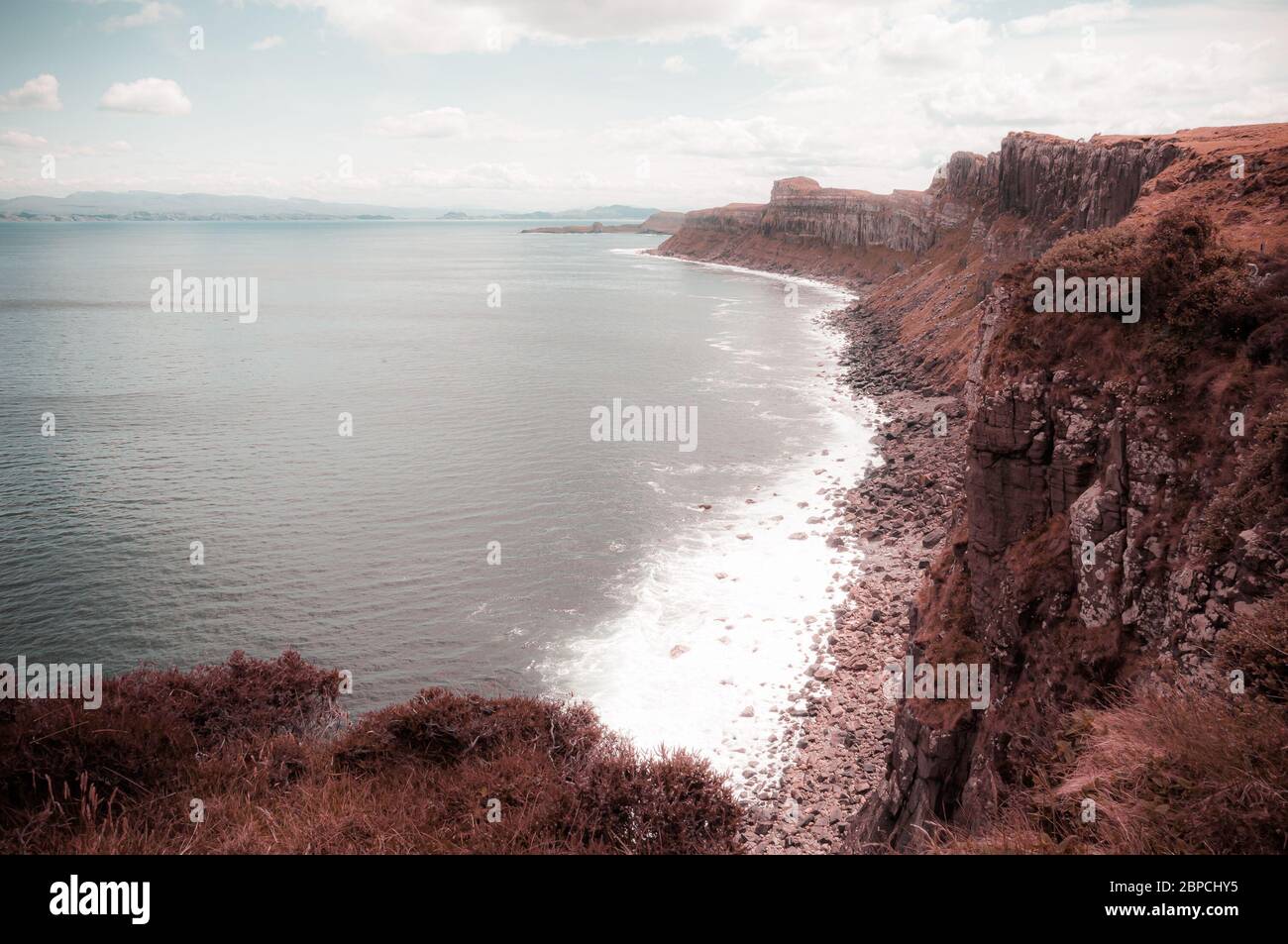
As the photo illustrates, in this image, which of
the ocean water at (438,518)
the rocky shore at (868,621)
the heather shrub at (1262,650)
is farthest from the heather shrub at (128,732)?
the heather shrub at (1262,650)

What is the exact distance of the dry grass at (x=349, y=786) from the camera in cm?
1087

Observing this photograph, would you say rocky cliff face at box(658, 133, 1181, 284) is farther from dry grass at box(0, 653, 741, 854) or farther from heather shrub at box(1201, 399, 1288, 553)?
dry grass at box(0, 653, 741, 854)

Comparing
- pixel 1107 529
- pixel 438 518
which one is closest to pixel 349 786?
pixel 1107 529

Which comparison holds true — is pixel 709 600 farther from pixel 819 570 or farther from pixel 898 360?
pixel 898 360

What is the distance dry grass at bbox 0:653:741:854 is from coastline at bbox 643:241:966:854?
5.24 m

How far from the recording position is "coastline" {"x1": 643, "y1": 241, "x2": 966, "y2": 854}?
22.1m

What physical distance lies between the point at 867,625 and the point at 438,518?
23352mm

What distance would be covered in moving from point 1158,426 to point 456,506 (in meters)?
35.1

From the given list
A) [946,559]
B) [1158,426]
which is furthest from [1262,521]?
[946,559]

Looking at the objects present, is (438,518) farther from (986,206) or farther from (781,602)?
(986,206)

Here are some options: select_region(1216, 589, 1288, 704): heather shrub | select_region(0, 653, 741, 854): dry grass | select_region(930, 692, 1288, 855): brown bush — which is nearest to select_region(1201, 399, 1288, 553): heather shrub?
select_region(1216, 589, 1288, 704): heather shrub

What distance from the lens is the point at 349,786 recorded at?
43.2ft

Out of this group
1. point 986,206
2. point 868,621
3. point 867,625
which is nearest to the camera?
point 867,625
